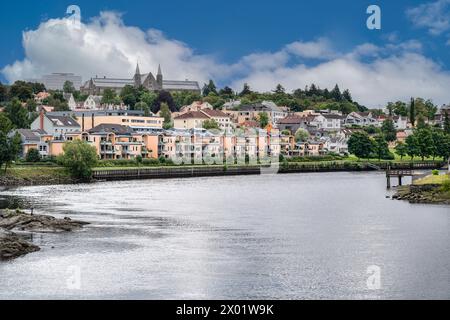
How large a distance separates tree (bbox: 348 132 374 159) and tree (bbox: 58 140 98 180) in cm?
5612

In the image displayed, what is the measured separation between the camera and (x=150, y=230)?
135 feet

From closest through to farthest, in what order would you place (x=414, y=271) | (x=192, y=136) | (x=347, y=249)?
(x=414, y=271), (x=347, y=249), (x=192, y=136)

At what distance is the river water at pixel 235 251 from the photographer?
91.1 feet

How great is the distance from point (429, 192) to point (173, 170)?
134 feet

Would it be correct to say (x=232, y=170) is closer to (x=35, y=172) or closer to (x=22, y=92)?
(x=35, y=172)

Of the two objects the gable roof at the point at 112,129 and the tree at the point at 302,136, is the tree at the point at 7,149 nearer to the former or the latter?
the gable roof at the point at 112,129

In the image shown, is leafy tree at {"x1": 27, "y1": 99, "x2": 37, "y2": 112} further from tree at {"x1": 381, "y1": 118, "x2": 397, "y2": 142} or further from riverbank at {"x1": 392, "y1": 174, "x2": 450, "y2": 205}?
riverbank at {"x1": 392, "y1": 174, "x2": 450, "y2": 205}

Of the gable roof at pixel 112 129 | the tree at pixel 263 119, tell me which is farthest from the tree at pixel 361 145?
the gable roof at pixel 112 129

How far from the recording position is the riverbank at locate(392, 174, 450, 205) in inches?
2152

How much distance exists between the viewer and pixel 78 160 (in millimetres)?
79625

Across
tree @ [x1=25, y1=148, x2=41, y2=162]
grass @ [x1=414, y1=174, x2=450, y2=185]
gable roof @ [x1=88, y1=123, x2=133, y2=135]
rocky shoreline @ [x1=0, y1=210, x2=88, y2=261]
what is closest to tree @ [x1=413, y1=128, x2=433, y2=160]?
gable roof @ [x1=88, y1=123, x2=133, y2=135]

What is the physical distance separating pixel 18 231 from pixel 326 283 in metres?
16.6
